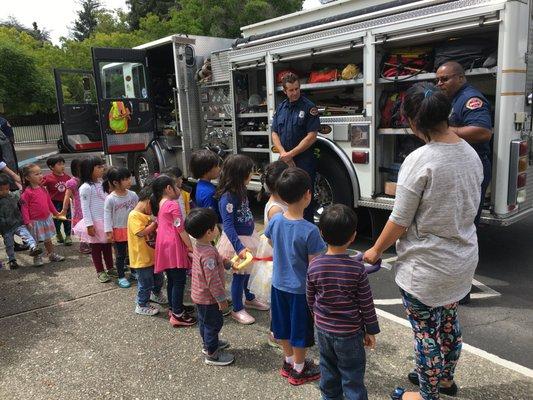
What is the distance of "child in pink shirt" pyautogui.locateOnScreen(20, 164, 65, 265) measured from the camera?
539 centimetres

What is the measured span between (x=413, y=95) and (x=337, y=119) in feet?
10.0

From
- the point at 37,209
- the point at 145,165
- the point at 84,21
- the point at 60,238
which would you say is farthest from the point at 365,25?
the point at 84,21

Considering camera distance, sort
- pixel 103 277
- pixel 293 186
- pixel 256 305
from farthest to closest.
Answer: pixel 103 277, pixel 256 305, pixel 293 186

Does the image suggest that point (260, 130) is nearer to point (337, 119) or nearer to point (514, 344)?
point (337, 119)

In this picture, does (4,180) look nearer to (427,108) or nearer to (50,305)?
(50,305)

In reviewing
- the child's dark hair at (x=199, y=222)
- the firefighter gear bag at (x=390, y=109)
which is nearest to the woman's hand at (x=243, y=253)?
the child's dark hair at (x=199, y=222)

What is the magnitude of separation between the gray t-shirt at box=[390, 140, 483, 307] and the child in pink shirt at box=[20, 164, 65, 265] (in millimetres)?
4440

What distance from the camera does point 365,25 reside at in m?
4.73

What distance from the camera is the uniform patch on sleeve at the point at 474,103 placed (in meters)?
3.61

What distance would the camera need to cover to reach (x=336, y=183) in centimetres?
543

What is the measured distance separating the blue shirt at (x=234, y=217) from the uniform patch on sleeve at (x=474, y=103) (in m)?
1.87

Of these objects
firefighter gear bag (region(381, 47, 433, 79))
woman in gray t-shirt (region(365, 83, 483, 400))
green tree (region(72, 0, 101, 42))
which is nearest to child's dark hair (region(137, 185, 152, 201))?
woman in gray t-shirt (region(365, 83, 483, 400))

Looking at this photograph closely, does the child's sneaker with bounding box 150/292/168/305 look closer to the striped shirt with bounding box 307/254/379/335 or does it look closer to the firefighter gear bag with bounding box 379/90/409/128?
the striped shirt with bounding box 307/254/379/335

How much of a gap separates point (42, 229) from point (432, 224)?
465cm
